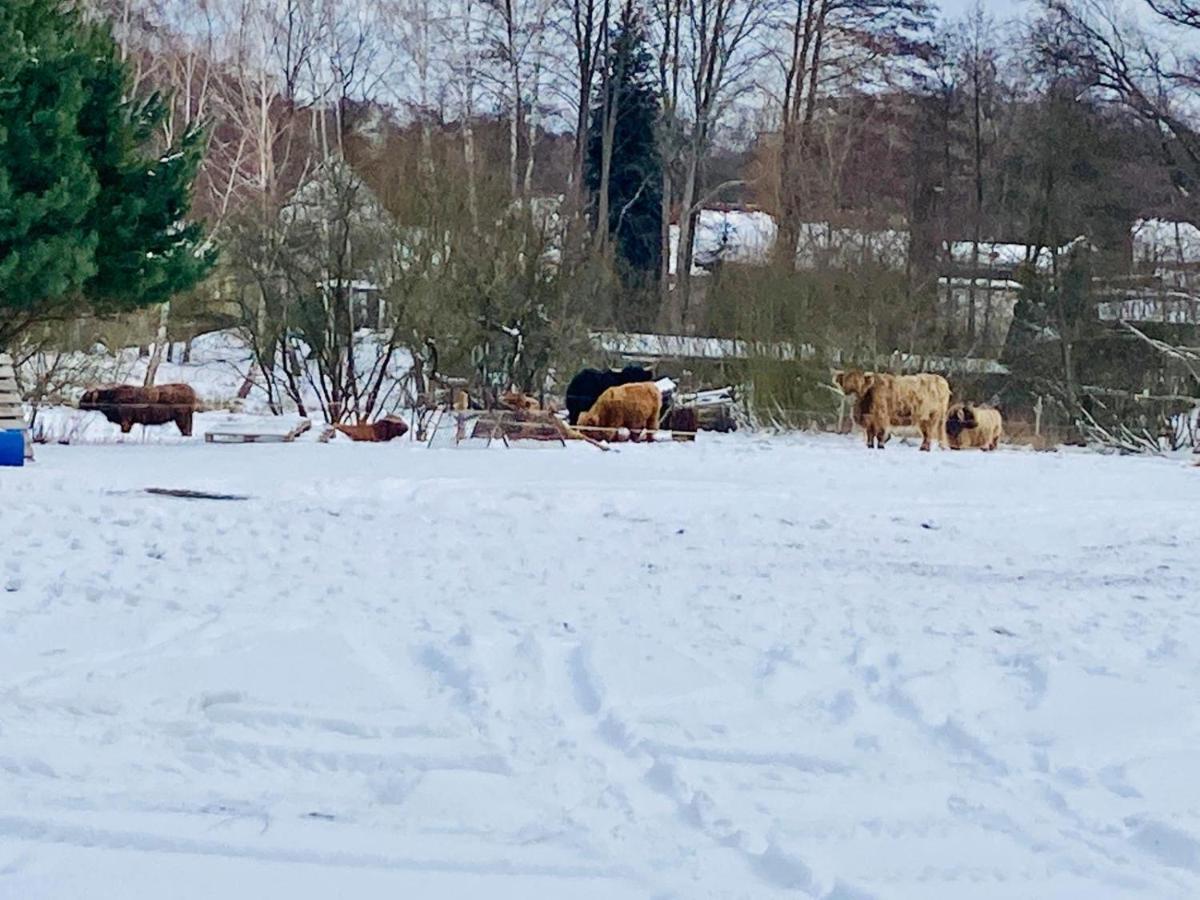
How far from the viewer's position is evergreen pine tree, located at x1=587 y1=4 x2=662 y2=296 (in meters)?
36.7

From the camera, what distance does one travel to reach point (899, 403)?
19.4 meters

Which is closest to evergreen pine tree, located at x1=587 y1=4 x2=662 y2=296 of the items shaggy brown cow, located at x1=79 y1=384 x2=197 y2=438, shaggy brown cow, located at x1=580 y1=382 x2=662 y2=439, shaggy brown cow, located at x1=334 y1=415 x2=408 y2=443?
shaggy brown cow, located at x1=580 y1=382 x2=662 y2=439

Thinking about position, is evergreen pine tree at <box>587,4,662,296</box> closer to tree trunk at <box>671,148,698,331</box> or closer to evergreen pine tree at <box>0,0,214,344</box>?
tree trunk at <box>671,148,698,331</box>

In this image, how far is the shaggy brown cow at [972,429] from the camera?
67.8 ft

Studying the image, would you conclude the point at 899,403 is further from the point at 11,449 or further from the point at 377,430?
the point at 11,449

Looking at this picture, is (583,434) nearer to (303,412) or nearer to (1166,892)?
(303,412)

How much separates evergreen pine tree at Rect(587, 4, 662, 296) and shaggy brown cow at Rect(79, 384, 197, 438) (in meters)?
18.8

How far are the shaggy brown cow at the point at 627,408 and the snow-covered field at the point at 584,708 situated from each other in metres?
9.45

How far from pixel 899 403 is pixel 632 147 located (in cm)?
1995

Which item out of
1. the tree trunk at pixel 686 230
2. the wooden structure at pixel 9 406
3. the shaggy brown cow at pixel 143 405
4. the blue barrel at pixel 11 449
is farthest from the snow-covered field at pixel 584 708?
the tree trunk at pixel 686 230

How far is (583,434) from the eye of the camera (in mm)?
17266

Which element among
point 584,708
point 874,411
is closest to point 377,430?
point 874,411

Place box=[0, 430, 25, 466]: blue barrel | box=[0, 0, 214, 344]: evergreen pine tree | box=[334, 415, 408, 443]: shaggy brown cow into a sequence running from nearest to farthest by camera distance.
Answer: box=[0, 430, 25, 466]: blue barrel, box=[0, 0, 214, 344]: evergreen pine tree, box=[334, 415, 408, 443]: shaggy brown cow

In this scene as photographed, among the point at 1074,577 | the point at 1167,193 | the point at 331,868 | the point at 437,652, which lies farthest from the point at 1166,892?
the point at 1167,193
